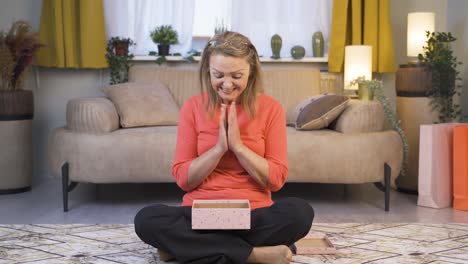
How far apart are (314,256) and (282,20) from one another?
8.10ft

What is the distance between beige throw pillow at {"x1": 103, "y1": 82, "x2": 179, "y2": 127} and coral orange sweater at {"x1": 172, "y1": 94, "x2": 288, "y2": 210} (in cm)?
167

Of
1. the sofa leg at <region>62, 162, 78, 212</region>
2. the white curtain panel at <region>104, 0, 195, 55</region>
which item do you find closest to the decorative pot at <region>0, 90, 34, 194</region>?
the sofa leg at <region>62, 162, 78, 212</region>

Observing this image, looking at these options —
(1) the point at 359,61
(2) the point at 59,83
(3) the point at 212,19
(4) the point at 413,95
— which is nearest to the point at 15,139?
(2) the point at 59,83

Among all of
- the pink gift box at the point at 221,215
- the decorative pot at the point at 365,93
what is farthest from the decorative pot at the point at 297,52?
the pink gift box at the point at 221,215

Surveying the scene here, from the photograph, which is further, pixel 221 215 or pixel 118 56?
pixel 118 56

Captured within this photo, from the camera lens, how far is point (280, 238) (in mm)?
2217

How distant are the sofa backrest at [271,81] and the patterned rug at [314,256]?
1431 mm

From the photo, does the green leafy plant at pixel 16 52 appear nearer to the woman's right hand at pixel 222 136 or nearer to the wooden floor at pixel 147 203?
the wooden floor at pixel 147 203

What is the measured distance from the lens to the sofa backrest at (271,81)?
4.34 m

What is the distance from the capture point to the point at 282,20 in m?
4.60

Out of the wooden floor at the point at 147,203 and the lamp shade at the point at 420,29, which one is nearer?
the wooden floor at the point at 147,203

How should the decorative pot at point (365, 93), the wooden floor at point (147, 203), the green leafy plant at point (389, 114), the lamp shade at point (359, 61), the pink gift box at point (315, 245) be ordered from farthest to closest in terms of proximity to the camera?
the lamp shade at point (359, 61) < the decorative pot at point (365, 93) < the green leafy plant at point (389, 114) < the wooden floor at point (147, 203) < the pink gift box at point (315, 245)

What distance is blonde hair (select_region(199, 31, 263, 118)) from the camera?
6.93 ft

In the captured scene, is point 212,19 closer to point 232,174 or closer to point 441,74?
point 441,74
